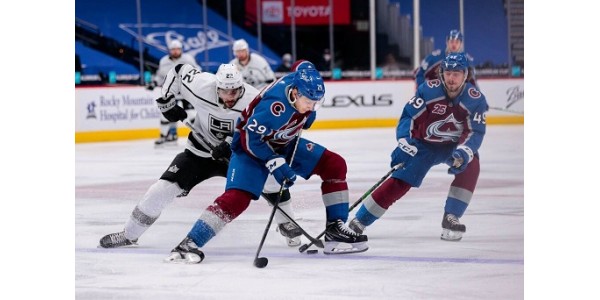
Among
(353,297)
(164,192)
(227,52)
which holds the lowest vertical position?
(353,297)

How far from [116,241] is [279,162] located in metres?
0.77

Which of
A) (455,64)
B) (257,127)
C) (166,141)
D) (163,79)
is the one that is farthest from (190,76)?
(163,79)

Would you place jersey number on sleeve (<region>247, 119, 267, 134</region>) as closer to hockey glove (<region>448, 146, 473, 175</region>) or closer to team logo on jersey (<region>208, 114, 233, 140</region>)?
team logo on jersey (<region>208, 114, 233, 140</region>)

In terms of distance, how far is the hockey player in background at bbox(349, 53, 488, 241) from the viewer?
143 inches

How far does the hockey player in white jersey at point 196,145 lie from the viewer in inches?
136

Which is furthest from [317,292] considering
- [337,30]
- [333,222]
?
[337,30]

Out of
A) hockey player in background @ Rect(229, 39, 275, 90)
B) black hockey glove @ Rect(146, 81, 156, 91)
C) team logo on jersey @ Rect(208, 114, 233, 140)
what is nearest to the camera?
team logo on jersey @ Rect(208, 114, 233, 140)

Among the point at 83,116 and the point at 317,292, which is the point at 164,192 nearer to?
the point at 317,292

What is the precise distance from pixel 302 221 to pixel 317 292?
0.81 meters

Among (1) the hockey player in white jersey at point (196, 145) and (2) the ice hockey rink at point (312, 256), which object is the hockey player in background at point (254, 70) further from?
(1) the hockey player in white jersey at point (196, 145)

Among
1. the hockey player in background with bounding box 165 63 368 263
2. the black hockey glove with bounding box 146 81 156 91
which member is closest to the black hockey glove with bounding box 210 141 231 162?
the hockey player in background with bounding box 165 63 368 263

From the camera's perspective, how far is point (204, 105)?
3492 mm

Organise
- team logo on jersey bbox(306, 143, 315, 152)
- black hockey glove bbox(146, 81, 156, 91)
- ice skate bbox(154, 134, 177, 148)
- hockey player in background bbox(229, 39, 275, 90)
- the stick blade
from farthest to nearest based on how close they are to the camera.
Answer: black hockey glove bbox(146, 81, 156, 91), ice skate bbox(154, 134, 177, 148), hockey player in background bbox(229, 39, 275, 90), team logo on jersey bbox(306, 143, 315, 152), the stick blade

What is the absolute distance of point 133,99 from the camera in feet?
26.2
